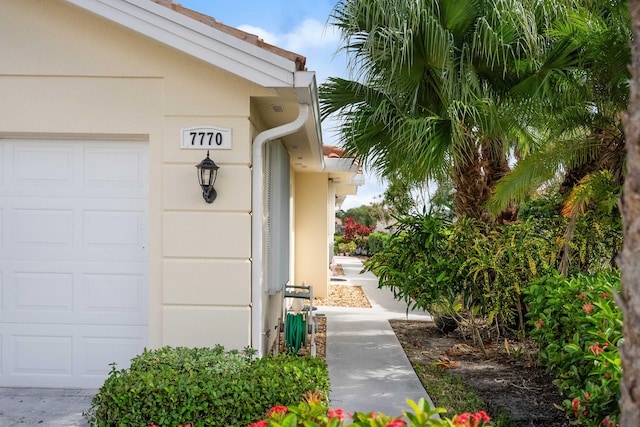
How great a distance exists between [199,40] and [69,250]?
8.40 ft

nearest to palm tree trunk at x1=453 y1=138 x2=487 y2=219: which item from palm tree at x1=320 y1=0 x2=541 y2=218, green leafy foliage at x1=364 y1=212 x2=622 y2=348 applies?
palm tree at x1=320 y1=0 x2=541 y2=218

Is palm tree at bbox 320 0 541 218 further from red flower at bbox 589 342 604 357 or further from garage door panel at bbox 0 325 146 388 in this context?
garage door panel at bbox 0 325 146 388

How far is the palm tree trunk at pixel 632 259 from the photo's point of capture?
56.3 inches

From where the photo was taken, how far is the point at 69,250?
564 cm

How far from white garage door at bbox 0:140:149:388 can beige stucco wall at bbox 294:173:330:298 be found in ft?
23.7

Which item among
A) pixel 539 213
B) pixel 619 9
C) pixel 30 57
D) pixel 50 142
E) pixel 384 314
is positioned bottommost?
pixel 384 314

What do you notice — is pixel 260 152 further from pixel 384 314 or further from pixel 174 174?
pixel 384 314

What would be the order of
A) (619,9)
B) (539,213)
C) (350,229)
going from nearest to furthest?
(619,9)
(539,213)
(350,229)

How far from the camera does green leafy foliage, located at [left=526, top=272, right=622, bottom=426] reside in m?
3.15

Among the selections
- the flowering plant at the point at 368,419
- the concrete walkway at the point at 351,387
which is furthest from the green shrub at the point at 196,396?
the flowering plant at the point at 368,419

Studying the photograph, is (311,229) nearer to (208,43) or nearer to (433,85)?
(433,85)

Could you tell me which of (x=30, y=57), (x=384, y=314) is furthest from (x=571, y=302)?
(x=384, y=314)

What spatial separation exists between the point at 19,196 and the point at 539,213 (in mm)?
8488

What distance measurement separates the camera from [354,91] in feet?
26.9
